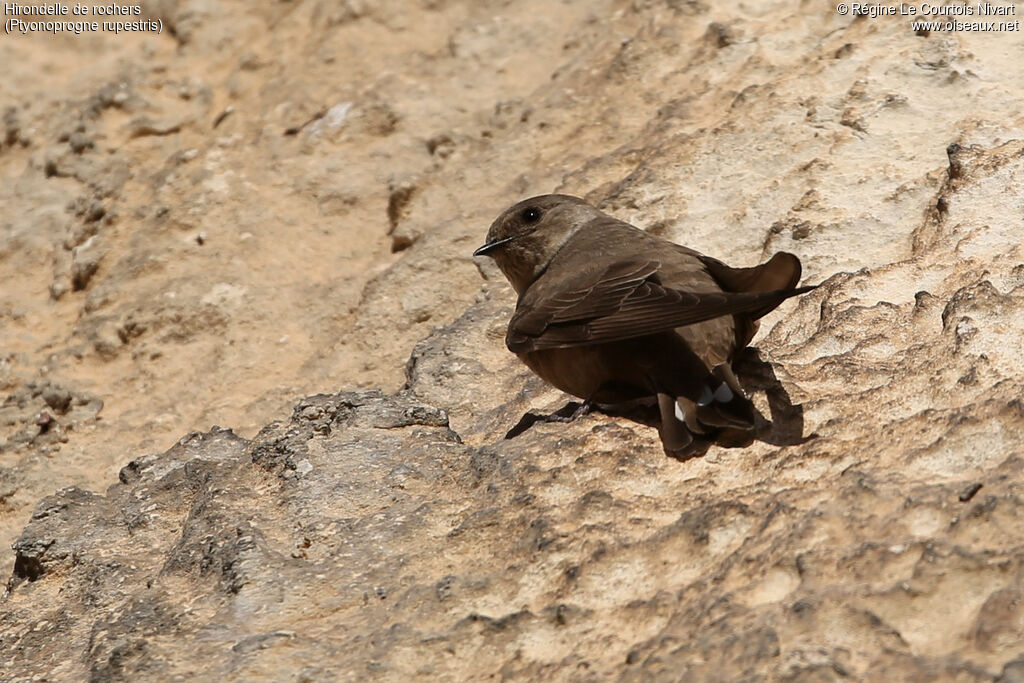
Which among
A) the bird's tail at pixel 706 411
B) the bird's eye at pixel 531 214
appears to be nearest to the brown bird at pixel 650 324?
the bird's tail at pixel 706 411

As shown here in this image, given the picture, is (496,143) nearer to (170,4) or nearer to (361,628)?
(170,4)

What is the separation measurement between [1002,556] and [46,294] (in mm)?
5112

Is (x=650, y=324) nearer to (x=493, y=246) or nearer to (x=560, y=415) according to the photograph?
(x=560, y=415)

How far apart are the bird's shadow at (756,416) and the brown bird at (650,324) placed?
4 centimetres

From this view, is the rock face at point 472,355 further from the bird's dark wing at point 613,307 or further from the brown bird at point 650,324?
the bird's dark wing at point 613,307

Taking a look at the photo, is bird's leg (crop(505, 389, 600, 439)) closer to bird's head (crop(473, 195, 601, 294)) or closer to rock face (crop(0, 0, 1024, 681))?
rock face (crop(0, 0, 1024, 681))

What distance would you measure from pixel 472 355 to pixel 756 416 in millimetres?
1540

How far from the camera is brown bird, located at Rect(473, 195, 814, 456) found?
3367 millimetres

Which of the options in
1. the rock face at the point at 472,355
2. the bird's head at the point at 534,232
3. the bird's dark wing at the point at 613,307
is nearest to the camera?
the rock face at the point at 472,355

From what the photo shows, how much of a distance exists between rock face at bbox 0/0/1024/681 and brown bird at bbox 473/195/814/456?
136mm

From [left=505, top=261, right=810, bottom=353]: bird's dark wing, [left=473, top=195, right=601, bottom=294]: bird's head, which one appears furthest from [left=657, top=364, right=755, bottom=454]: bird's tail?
[left=473, top=195, right=601, bottom=294]: bird's head

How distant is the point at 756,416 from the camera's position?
342 cm

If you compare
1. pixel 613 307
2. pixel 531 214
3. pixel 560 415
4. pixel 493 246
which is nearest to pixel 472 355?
Answer: pixel 493 246

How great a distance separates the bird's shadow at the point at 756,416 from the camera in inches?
131
